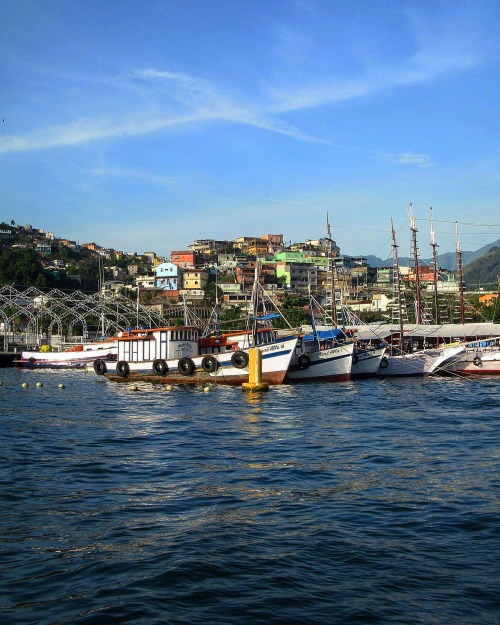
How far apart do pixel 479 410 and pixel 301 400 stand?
8.41 metres

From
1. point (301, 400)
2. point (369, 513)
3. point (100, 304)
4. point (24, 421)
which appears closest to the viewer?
point (369, 513)

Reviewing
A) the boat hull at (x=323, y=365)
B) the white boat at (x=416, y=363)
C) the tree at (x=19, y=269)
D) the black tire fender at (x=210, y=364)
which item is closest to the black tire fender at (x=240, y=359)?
the black tire fender at (x=210, y=364)

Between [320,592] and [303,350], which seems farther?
[303,350]

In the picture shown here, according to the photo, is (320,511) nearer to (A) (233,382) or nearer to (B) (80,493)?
(B) (80,493)

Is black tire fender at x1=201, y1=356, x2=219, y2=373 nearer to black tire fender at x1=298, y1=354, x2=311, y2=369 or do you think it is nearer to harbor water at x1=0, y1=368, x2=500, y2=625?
black tire fender at x1=298, y1=354, x2=311, y2=369

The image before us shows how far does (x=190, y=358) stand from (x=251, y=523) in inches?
1255

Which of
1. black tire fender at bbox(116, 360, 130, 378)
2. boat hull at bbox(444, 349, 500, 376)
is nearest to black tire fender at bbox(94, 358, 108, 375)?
black tire fender at bbox(116, 360, 130, 378)

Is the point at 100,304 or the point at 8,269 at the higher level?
the point at 8,269

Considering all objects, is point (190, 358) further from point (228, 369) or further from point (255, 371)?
point (255, 371)

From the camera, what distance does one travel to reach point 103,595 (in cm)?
934

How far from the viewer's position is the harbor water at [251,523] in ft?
29.7

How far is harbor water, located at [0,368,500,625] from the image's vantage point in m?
9.06

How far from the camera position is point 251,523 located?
1245 centimetres

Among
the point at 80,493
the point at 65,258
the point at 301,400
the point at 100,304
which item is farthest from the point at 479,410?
the point at 65,258
